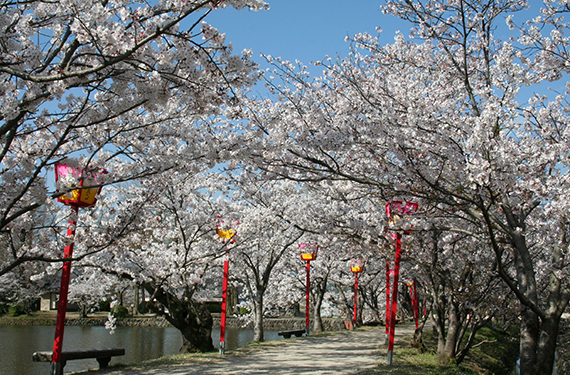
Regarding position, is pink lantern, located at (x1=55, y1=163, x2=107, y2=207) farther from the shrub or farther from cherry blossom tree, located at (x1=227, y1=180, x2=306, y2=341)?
the shrub

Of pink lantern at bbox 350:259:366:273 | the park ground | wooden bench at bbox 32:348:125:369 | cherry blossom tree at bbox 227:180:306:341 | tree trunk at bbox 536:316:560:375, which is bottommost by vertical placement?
the park ground

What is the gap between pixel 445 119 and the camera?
4.96 m

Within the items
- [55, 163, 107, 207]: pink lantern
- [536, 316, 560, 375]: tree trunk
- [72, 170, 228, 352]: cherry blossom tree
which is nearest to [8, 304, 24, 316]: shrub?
[72, 170, 228, 352]: cherry blossom tree

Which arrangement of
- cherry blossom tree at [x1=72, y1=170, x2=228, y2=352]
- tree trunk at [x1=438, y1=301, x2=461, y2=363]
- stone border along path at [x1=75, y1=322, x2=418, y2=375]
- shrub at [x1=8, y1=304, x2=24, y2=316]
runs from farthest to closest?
shrub at [x1=8, y1=304, x2=24, y2=316], cherry blossom tree at [x1=72, y1=170, x2=228, y2=352], tree trunk at [x1=438, y1=301, x2=461, y2=363], stone border along path at [x1=75, y1=322, x2=418, y2=375]

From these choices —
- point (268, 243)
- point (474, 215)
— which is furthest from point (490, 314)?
point (268, 243)

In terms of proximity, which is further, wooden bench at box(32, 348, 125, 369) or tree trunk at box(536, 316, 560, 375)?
wooden bench at box(32, 348, 125, 369)

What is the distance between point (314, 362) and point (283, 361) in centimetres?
69

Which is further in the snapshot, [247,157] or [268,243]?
[268,243]

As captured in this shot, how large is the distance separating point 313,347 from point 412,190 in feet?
28.3

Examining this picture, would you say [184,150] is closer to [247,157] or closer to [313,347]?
[247,157]

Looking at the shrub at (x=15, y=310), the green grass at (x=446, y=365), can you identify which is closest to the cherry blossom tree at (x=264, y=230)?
the green grass at (x=446, y=365)

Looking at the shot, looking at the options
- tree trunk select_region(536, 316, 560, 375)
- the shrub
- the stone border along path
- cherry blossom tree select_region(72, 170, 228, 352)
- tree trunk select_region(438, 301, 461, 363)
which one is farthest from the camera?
the shrub

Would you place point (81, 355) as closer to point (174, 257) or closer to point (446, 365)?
point (174, 257)

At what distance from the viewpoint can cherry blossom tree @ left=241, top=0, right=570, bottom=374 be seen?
4527 mm
